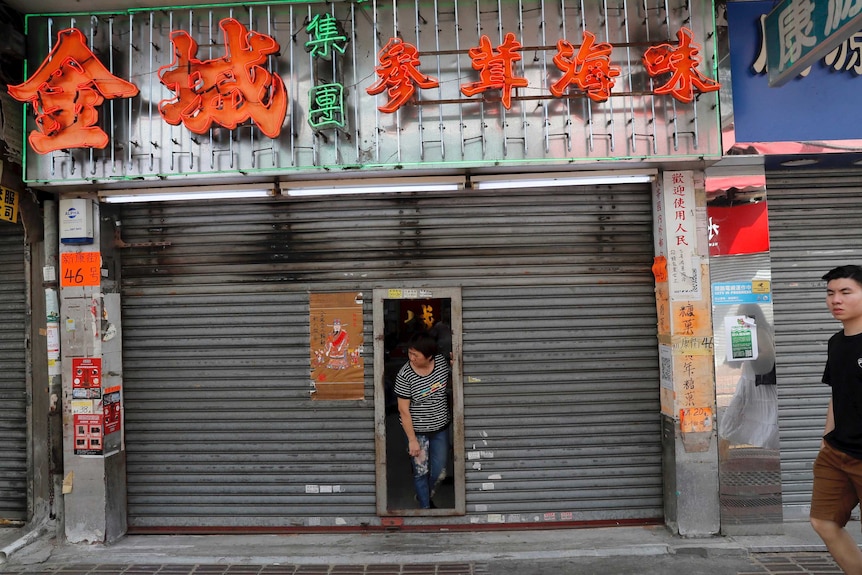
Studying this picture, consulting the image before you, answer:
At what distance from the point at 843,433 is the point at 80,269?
609 centimetres

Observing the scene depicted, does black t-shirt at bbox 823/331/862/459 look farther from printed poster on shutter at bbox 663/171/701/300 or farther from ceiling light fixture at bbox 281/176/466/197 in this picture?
ceiling light fixture at bbox 281/176/466/197

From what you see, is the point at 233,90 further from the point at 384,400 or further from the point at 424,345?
the point at 384,400

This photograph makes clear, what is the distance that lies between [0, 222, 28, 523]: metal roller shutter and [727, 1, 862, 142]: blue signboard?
22.7 feet

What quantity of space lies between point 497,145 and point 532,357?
197 centimetres

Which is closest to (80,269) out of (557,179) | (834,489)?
(557,179)

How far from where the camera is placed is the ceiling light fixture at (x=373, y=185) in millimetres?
4918

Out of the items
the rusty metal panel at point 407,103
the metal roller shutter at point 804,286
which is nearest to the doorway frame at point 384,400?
the rusty metal panel at point 407,103

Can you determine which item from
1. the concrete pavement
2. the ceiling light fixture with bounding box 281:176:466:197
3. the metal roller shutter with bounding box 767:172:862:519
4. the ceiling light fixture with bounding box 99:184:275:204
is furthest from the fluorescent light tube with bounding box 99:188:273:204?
the metal roller shutter with bounding box 767:172:862:519

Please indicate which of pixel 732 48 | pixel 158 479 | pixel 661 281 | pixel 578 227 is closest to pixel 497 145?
pixel 578 227

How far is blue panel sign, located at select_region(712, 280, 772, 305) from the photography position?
4848mm

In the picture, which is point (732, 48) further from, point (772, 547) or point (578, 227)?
point (772, 547)

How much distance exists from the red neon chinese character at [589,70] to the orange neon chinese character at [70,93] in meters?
3.64

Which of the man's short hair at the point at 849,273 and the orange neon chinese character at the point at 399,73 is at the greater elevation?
the orange neon chinese character at the point at 399,73

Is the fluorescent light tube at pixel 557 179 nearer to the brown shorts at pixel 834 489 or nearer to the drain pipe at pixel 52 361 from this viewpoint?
the brown shorts at pixel 834 489
